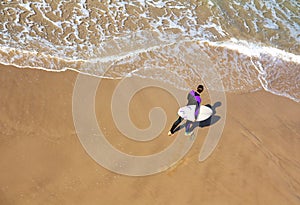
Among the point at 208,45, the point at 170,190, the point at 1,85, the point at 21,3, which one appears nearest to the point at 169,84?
the point at 208,45

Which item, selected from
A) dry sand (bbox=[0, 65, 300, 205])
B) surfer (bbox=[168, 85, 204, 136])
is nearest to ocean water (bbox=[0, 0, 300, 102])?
dry sand (bbox=[0, 65, 300, 205])

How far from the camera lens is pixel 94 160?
6312 millimetres

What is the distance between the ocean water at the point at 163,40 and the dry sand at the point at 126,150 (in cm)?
65

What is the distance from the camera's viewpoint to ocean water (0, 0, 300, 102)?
829 cm

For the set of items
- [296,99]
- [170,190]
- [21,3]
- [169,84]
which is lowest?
[296,99]

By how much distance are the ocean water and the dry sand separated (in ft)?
2.13

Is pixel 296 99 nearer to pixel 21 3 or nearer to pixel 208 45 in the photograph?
pixel 208 45

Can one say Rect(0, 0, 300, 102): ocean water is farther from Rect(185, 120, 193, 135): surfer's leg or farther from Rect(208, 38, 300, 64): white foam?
Rect(185, 120, 193, 135): surfer's leg

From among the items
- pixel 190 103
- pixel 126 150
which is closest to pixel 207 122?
pixel 190 103

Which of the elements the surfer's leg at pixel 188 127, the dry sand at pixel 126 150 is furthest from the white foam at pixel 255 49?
the surfer's leg at pixel 188 127

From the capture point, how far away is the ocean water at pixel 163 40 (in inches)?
326

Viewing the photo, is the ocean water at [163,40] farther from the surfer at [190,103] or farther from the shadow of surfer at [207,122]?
the surfer at [190,103]

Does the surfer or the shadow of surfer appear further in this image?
the shadow of surfer

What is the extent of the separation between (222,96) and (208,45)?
1.90m
